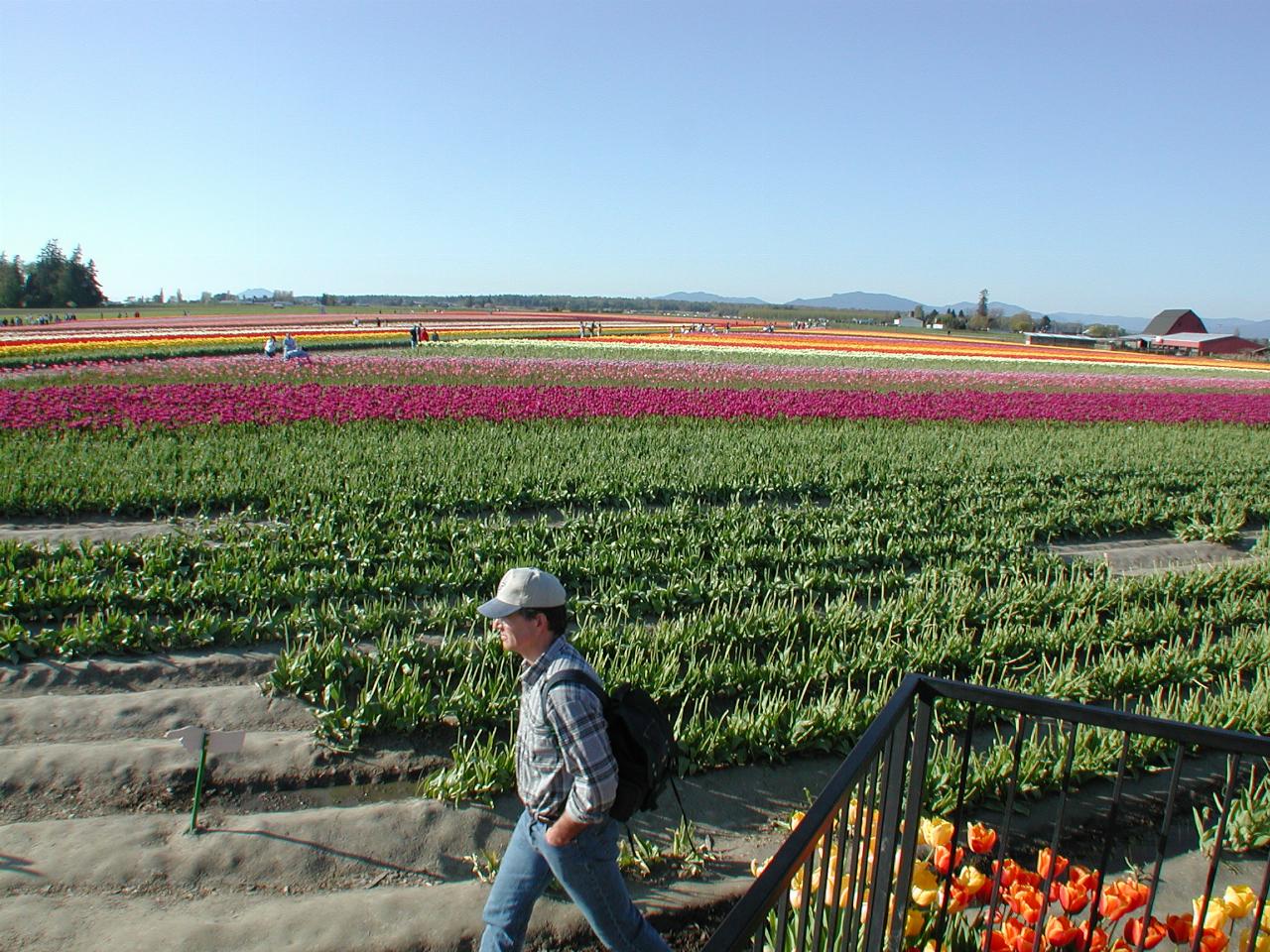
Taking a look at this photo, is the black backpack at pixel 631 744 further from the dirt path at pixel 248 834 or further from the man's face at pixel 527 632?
the dirt path at pixel 248 834

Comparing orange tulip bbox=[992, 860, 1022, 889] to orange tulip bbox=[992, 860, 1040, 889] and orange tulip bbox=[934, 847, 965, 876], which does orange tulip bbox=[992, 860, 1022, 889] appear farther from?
orange tulip bbox=[934, 847, 965, 876]

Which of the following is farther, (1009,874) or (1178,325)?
(1178,325)

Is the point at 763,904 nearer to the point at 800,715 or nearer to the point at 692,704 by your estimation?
the point at 800,715

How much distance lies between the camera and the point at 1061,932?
2.60 metres

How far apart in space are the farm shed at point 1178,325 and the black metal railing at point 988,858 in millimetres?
99990

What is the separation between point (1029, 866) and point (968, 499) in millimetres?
7806

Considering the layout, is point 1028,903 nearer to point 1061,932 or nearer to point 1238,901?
point 1061,932

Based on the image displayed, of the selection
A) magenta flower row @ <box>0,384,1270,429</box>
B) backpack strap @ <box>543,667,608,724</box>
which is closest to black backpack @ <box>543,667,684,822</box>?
backpack strap @ <box>543,667,608,724</box>

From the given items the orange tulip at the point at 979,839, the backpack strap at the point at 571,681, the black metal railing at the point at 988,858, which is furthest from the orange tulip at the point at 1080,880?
the backpack strap at the point at 571,681

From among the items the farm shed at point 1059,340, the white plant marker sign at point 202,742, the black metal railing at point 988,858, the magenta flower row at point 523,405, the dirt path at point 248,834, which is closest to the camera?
the black metal railing at point 988,858

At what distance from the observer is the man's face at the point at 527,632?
303 cm

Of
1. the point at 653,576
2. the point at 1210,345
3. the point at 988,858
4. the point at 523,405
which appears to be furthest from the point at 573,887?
the point at 1210,345

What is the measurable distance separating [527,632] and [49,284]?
9063 centimetres

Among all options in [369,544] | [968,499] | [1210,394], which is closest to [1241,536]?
[968,499]
